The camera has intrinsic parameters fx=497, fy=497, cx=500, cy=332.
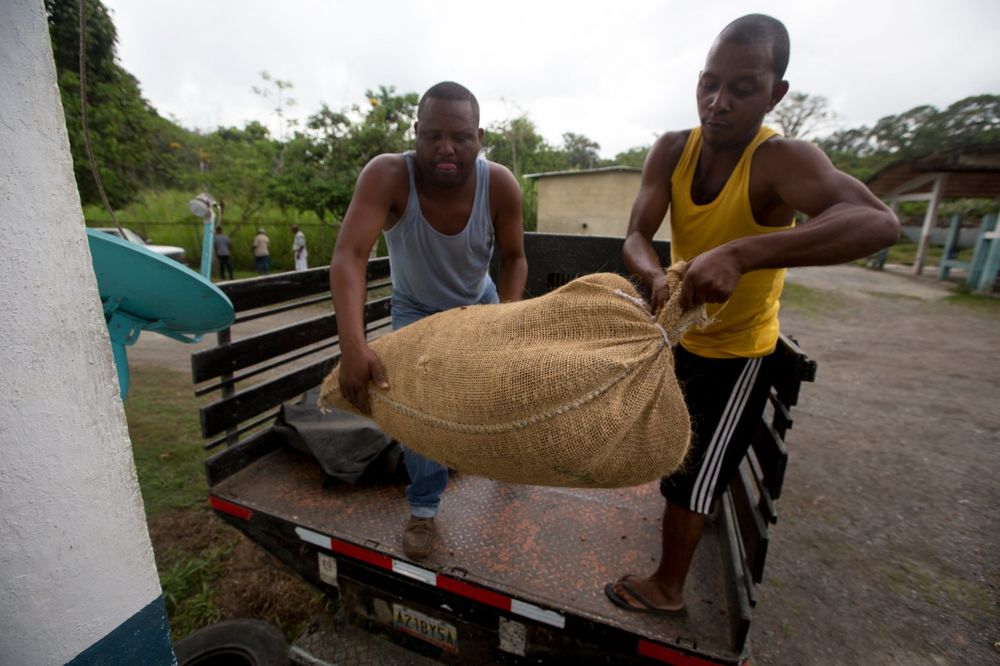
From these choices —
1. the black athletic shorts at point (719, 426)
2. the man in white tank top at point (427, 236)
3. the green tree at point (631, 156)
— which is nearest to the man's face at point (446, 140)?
the man in white tank top at point (427, 236)

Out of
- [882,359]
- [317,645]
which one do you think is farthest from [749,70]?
[882,359]

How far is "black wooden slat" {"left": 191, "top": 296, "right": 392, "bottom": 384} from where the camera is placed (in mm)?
1849

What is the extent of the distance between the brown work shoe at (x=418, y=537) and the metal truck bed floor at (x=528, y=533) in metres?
0.03

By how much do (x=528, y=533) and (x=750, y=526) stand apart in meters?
0.74

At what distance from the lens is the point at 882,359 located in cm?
683

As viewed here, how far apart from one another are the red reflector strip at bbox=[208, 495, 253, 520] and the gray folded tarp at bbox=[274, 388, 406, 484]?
0.31 metres

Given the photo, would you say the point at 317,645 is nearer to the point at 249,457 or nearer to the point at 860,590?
the point at 249,457

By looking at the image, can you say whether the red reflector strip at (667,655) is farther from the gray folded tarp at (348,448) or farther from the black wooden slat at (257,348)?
the black wooden slat at (257,348)

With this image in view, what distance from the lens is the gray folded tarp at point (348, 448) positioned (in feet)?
6.79

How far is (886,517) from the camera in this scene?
3232 mm

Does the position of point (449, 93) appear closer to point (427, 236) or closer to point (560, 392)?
point (427, 236)

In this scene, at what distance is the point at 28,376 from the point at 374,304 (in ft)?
5.90

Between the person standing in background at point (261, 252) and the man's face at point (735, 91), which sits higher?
the man's face at point (735, 91)

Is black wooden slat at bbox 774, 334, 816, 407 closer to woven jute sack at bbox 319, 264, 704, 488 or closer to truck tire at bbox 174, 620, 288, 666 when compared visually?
woven jute sack at bbox 319, 264, 704, 488
